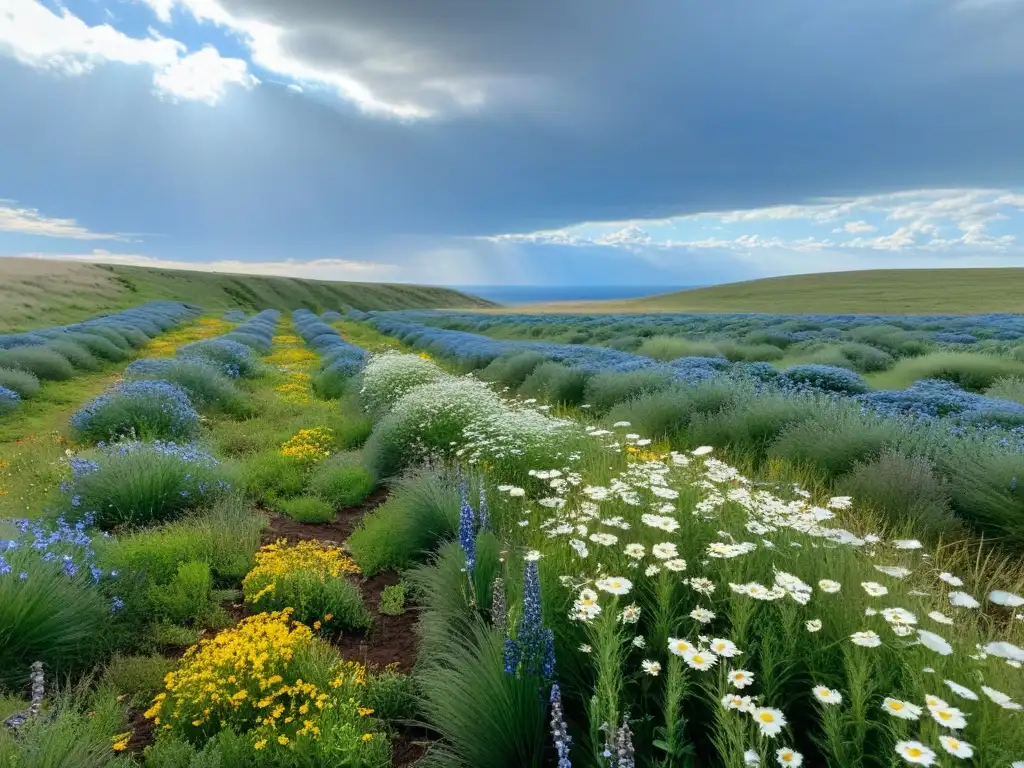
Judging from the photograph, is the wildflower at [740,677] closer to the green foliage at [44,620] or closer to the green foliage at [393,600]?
the green foliage at [393,600]

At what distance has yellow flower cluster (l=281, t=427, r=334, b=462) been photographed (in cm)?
916

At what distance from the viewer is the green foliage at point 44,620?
12.1 ft

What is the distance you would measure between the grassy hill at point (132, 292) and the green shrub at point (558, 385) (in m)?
31.8

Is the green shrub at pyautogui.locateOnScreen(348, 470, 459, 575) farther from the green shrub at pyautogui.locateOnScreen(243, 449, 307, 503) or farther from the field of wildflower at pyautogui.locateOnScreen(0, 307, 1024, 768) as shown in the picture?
the green shrub at pyautogui.locateOnScreen(243, 449, 307, 503)

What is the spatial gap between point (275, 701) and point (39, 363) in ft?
59.6

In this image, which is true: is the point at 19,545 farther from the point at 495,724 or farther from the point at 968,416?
the point at 968,416

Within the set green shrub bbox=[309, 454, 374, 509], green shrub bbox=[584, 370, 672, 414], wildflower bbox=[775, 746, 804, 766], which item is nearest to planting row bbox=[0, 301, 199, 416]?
green shrub bbox=[309, 454, 374, 509]

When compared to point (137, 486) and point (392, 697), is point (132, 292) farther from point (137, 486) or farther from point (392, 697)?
point (392, 697)

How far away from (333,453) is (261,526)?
342 cm

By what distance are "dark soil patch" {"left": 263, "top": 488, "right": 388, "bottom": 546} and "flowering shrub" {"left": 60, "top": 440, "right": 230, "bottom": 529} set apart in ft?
2.68

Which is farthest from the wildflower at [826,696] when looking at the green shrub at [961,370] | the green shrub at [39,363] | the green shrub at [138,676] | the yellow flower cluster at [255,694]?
the green shrub at [39,363]

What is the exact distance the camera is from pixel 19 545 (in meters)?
4.38

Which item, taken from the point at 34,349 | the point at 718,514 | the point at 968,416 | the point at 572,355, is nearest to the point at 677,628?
the point at 718,514

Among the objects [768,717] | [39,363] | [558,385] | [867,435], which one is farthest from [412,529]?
[39,363]
